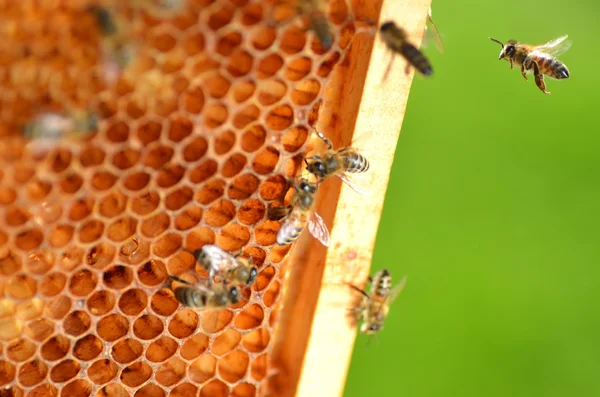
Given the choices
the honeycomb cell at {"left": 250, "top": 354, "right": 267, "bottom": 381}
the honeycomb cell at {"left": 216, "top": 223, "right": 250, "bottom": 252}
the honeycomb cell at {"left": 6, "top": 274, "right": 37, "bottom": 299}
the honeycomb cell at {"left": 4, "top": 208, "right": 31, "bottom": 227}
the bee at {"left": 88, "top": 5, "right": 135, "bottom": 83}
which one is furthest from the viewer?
the honeycomb cell at {"left": 250, "top": 354, "right": 267, "bottom": 381}

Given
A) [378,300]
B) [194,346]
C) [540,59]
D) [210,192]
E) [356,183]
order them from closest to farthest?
[210,192] < [356,183] < [194,346] < [540,59] < [378,300]

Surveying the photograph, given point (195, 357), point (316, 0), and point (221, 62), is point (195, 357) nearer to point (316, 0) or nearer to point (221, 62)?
point (221, 62)

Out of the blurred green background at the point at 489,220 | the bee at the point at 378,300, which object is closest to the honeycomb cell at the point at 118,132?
the bee at the point at 378,300

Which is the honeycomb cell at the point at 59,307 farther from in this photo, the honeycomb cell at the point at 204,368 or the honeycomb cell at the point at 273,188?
the honeycomb cell at the point at 273,188

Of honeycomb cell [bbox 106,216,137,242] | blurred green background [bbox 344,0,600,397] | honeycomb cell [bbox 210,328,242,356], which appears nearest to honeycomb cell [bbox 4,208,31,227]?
honeycomb cell [bbox 106,216,137,242]

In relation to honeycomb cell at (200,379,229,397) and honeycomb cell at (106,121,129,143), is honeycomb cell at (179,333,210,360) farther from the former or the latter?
honeycomb cell at (106,121,129,143)

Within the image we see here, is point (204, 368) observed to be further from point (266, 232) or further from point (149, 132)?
point (149, 132)

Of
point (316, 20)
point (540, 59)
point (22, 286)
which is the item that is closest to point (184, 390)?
point (22, 286)
